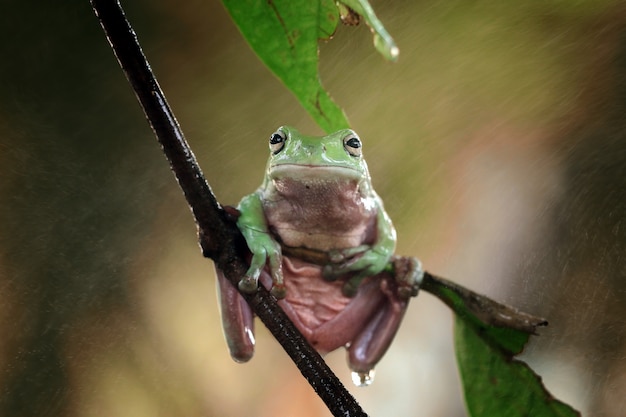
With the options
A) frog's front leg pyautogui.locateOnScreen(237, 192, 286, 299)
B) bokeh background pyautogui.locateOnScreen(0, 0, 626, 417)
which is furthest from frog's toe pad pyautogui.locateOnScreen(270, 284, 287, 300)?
bokeh background pyautogui.locateOnScreen(0, 0, 626, 417)

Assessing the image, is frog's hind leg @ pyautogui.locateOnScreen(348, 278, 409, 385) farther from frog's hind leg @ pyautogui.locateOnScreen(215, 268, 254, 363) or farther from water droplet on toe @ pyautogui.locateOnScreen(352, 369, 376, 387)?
frog's hind leg @ pyautogui.locateOnScreen(215, 268, 254, 363)

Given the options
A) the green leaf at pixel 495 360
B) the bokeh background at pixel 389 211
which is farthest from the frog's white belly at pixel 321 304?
the bokeh background at pixel 389 211

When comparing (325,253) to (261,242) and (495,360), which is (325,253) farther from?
(495,360)

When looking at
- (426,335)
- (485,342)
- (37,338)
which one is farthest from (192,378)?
(485,342)

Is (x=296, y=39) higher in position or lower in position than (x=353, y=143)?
higher

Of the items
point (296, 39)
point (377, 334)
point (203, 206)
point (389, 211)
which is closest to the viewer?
point (296, 39)

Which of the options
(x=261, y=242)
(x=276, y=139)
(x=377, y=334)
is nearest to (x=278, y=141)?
(x=276, y=139)

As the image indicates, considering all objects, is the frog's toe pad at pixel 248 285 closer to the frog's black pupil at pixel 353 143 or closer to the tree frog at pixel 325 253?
the tree frog at pixel 325 253
